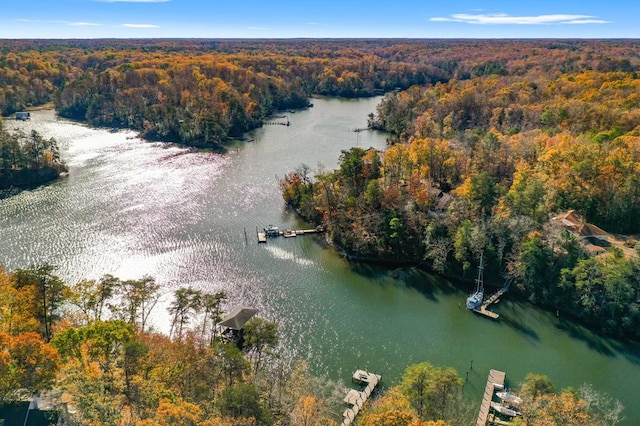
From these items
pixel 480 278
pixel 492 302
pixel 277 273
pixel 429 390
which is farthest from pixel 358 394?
pixel 480 278

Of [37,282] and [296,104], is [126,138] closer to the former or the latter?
[296,104]

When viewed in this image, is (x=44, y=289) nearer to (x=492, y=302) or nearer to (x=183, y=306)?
(x=183, y=306)

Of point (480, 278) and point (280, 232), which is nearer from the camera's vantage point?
point (480, 278)

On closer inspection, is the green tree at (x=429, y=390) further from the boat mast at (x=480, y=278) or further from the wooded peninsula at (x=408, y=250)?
the boat mast at (x=480, y=278)

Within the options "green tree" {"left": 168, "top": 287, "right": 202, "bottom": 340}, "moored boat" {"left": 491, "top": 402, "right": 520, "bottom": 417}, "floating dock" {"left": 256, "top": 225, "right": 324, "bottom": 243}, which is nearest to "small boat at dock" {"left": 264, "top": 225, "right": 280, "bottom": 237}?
"floating dock" {"left": 256, "top": 225, "right": 324, "bottom": 243}

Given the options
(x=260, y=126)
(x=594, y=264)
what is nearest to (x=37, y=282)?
(x=594, y=264)

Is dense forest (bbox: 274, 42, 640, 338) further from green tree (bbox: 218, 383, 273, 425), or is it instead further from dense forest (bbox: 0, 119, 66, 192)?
dense forest (bbox: 0, 119, 66, 192)

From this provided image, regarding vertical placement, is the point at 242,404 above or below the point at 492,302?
above
